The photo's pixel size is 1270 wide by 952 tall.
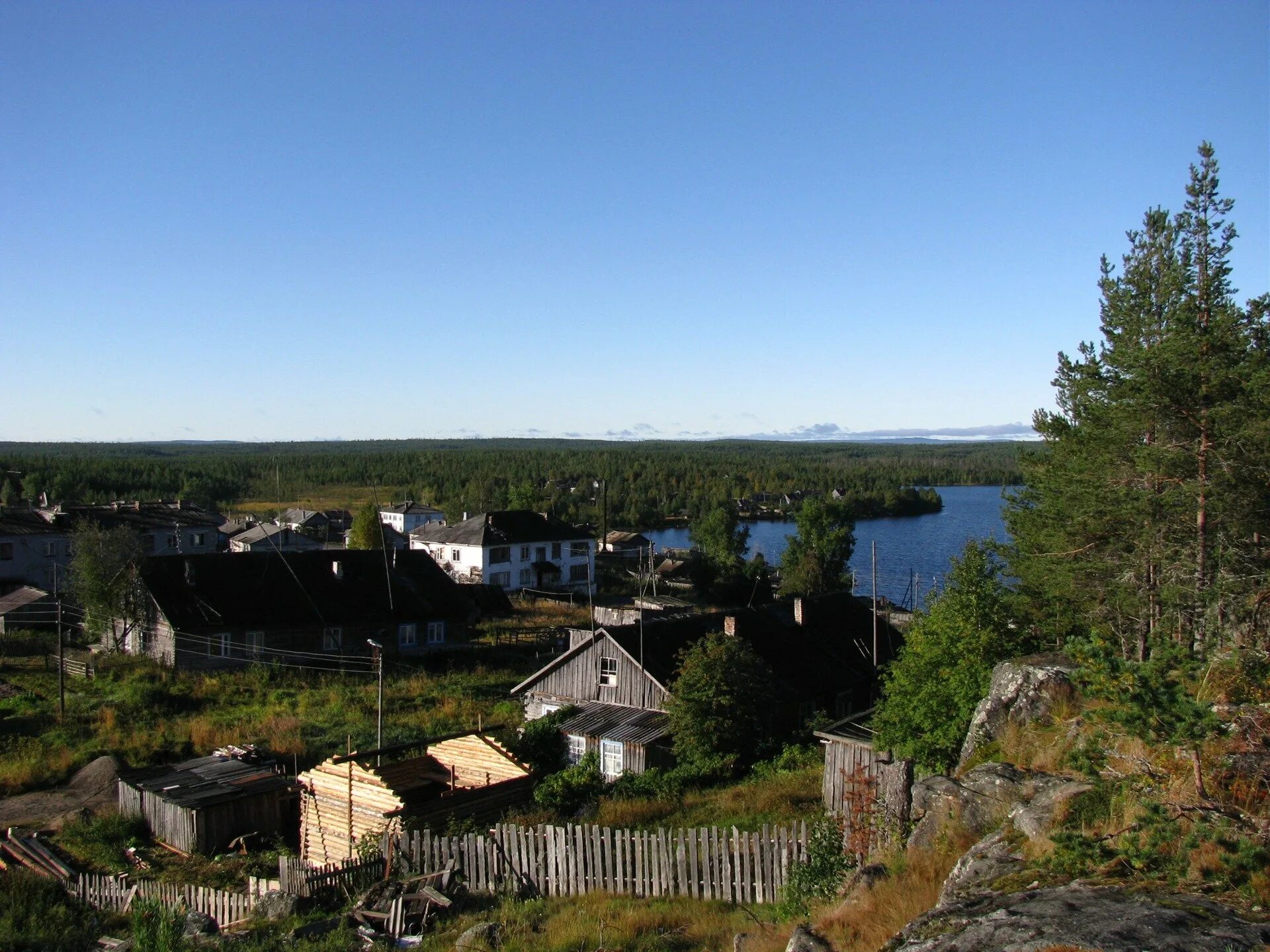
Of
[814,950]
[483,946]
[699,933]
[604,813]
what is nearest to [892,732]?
[604,813]

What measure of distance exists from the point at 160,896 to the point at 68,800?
925 centimetres

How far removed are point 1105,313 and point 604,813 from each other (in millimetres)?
18471

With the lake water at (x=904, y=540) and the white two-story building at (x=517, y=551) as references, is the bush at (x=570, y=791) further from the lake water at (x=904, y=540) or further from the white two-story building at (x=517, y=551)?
the white two-story building at (x=517, y=551)

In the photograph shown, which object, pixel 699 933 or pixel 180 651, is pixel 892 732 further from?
pixel 180 651

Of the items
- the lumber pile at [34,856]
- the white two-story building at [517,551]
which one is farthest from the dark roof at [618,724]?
the white two-story building at [517,551]

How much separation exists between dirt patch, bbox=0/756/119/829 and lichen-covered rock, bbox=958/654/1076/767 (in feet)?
55.4

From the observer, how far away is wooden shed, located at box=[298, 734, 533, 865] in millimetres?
14398

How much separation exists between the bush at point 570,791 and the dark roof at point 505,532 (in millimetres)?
43087

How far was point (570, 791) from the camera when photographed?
16453 millimetres

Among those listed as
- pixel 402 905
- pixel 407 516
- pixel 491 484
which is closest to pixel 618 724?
pixel 402 905

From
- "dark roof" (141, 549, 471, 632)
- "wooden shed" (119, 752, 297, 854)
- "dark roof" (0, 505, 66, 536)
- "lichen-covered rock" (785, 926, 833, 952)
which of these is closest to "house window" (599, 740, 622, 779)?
"wooden shed" (119, 752, 297, 854)

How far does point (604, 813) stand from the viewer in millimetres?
15461

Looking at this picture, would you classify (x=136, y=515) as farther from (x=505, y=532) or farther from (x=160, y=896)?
(x=160, y=896)

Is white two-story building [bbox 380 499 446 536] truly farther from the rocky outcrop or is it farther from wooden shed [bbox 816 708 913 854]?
the rocky outcrop
